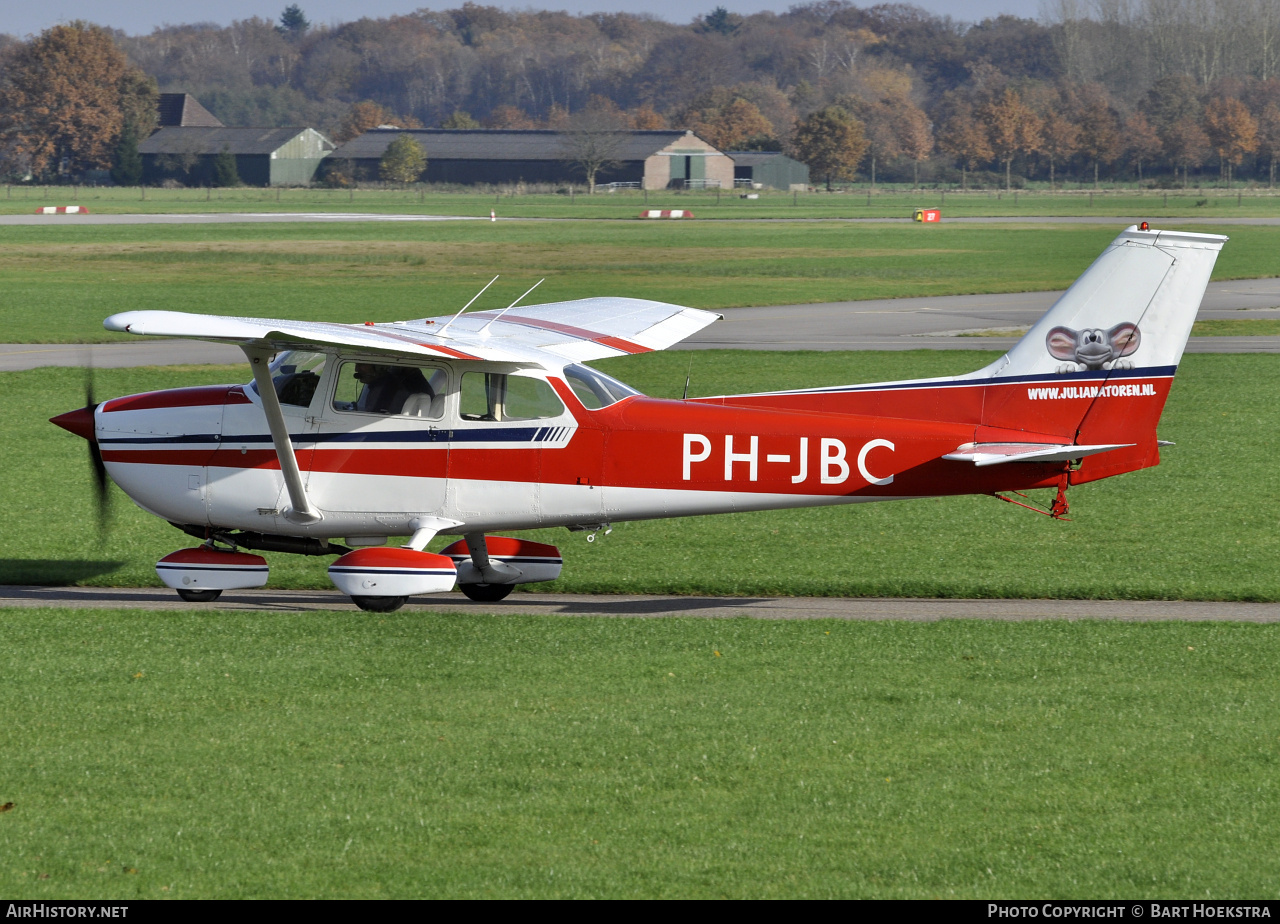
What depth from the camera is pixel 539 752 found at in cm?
827

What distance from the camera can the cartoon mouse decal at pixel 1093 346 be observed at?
1127cm

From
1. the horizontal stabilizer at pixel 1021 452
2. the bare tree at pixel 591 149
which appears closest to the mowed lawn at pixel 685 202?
the bare tree at pixel 591 149

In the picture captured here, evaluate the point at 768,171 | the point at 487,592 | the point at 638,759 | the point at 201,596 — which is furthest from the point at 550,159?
the point at 638,759

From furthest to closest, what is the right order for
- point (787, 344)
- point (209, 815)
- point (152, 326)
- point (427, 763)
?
point (787, 344) < point (152, 326) < point (427, 763) < point (209, 815)

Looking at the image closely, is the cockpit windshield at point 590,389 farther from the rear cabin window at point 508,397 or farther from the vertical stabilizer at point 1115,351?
the vertical stabilizer at point 1115,351

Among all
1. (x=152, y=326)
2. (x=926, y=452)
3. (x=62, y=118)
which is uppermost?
(x=62, y=118)

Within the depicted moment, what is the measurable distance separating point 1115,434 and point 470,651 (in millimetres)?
5287

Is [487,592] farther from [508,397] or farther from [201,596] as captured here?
[201,596]

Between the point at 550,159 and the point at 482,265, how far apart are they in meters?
97.6

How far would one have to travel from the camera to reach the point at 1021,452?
439 inches

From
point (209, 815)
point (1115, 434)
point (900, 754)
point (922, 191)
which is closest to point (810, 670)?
point (900, 754)

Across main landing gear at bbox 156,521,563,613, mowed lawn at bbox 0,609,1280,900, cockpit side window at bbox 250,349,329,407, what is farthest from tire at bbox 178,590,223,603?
cockpit side window at bbox 250,349,329,407

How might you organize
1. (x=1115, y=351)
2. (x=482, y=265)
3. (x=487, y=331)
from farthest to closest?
(x=482, y=265) < (x=487, y=331) < (x=1115, y=351)
